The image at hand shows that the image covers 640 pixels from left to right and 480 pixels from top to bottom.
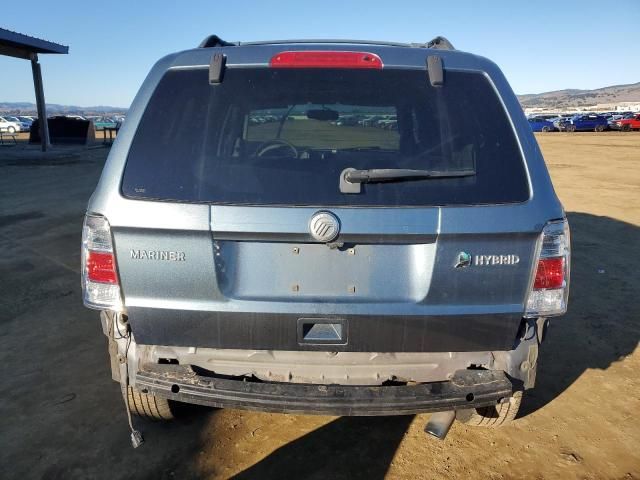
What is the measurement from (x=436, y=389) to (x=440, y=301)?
0.43 m

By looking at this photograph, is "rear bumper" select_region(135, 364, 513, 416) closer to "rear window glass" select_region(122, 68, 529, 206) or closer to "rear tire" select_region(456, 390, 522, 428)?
"rear tire" select_region(456, 390, 522, 428)

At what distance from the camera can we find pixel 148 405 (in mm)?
2891

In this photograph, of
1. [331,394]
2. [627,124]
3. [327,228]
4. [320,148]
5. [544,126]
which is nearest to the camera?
[327,228]

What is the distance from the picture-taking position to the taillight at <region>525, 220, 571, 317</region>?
7.52 ft

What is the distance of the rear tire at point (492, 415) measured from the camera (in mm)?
2949

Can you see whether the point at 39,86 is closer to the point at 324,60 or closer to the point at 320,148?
the point at 320,148

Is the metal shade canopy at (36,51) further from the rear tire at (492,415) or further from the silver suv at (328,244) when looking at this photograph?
the rear tire at (492,415)

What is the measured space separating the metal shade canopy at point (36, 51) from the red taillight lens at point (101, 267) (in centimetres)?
2235

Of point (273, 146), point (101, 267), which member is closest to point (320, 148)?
point (273, 146)

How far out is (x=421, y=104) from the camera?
7.97ft

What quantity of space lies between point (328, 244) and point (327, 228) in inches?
3.4

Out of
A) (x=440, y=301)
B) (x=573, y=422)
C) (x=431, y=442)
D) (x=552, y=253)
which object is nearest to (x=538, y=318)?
Result: (x=552, y=253)

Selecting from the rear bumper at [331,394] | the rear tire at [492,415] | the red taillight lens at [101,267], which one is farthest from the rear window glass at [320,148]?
the rear tire at [492,415]

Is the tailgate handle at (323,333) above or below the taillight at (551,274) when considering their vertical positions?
below
